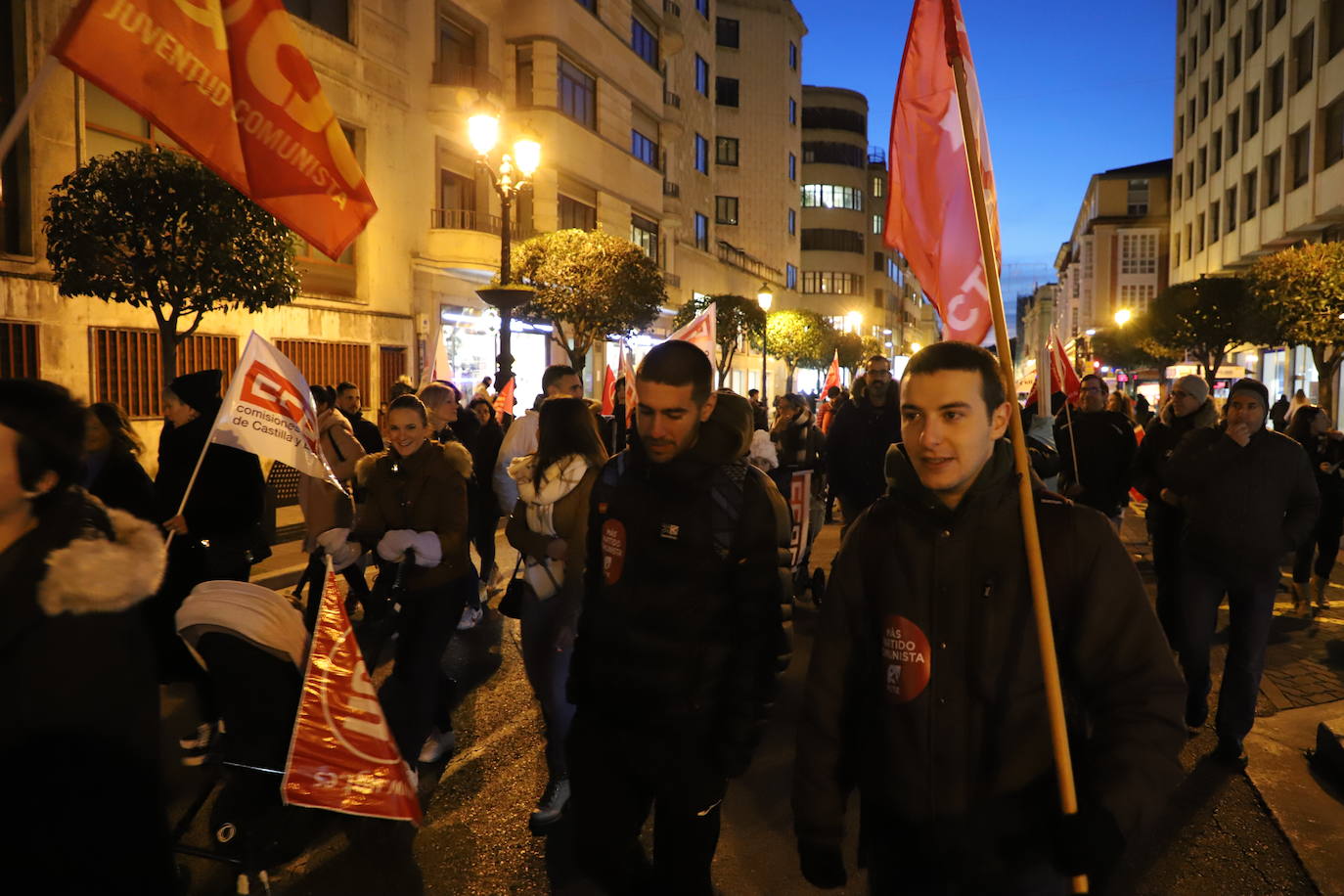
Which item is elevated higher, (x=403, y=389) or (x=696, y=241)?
(x=696, y=241)

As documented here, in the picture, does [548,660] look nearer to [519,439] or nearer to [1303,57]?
[519,439]

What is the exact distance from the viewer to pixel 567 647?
4059 mm

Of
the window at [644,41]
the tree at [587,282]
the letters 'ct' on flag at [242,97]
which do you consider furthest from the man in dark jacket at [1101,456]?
the window at [644,41]

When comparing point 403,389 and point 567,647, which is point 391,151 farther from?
point 567,647

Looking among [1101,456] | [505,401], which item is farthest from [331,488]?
[505,401]

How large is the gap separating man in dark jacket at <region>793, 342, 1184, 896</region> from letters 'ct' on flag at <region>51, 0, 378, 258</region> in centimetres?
285

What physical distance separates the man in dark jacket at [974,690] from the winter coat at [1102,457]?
6.44 m

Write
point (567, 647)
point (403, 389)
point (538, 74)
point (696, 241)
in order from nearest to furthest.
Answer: point (567, 647) → point (403, 389) → point (538, 74) → point (696, 241)

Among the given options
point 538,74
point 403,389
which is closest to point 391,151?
point 538,74

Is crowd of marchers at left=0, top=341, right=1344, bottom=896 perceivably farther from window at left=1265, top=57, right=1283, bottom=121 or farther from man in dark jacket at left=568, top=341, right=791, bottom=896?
window at left=1265, top=57, right=1283, bottom=121

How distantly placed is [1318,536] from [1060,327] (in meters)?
106

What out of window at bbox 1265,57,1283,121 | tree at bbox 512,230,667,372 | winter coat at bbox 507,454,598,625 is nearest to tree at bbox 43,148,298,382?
winter coat at bbox 507,454,598,625

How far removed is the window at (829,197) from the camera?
236 feet

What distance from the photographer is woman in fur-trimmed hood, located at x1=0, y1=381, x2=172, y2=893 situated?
6.40 ft
